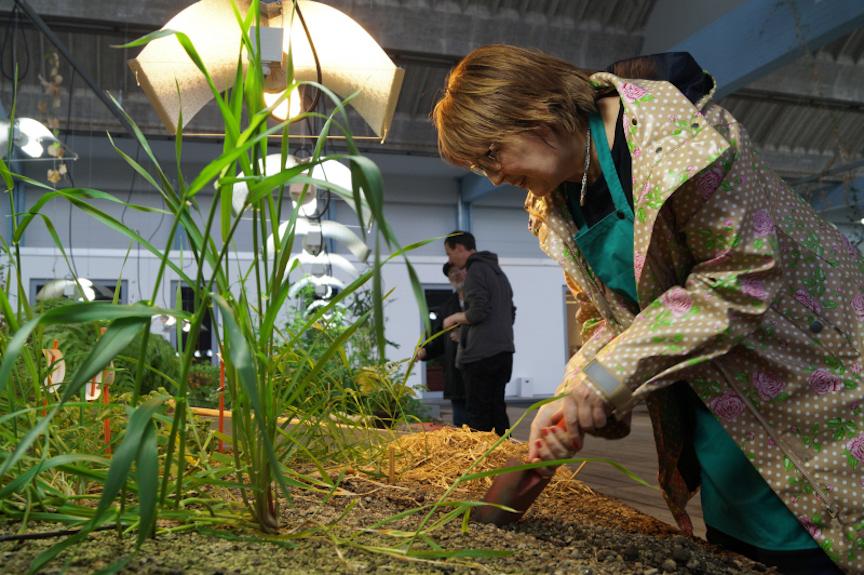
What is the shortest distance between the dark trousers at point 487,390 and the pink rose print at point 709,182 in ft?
8.97

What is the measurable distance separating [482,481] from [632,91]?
0.69 m

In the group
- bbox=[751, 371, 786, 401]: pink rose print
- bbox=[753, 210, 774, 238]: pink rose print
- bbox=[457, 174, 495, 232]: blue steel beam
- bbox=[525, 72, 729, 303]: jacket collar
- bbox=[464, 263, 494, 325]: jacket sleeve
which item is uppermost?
bbox=[457, 174, 495, 232]: blue steel beam

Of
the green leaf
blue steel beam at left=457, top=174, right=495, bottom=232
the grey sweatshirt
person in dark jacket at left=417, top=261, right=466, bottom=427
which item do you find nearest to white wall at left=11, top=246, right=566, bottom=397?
blue steel beam at left=457, top=174, right=495, bottom=232

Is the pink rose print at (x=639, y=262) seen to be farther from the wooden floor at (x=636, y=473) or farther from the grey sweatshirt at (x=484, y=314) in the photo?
the grey sweatshirt at (x=484, y=314)

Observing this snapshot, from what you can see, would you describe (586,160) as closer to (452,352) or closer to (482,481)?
(482,481)

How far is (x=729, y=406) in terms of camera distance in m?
0.94

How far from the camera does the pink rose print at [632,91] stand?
0.94 meters

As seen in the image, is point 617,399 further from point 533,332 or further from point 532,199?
point 533,332

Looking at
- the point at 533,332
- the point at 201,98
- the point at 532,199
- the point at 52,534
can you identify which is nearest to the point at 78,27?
the point at 201,98

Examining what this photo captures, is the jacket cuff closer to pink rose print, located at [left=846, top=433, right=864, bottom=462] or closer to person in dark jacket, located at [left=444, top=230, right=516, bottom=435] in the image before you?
pink rose print, located at [left=846, top=433, right=864, bottom=462]

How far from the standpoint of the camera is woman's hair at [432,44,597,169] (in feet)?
3.35

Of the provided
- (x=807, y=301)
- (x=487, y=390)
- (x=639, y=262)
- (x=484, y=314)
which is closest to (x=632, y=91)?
(x=639, y=262)

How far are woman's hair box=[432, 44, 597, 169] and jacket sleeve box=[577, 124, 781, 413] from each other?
0.23 m

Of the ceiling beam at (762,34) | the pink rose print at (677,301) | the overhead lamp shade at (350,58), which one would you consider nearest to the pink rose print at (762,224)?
the pink rose print at (677,301)
